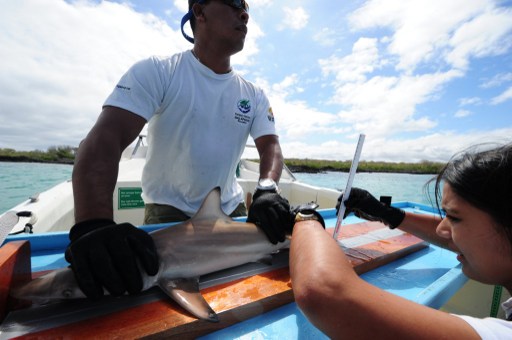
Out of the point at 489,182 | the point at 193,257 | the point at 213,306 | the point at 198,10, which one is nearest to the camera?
the point at 489,182

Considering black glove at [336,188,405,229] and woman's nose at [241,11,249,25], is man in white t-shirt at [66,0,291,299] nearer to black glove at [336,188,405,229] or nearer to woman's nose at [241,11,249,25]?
woman's nose at [241,11,249,25]

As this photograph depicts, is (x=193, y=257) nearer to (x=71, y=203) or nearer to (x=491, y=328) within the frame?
(x=491, y=328)

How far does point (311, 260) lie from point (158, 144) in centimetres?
181

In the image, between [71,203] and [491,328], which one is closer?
[491,328]

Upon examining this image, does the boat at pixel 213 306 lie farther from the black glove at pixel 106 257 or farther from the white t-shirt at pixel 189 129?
the white t-shirt at pixel 189 129

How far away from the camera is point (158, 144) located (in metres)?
2.25

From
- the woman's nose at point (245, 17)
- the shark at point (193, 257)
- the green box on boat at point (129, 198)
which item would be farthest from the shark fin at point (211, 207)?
the green box on boat at point (129, 198)

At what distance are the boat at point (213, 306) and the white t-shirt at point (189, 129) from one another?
87 cm

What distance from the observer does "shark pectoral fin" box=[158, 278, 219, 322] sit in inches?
42.7

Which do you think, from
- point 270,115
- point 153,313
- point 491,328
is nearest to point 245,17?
point 270,115

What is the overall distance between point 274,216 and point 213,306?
2.25ft

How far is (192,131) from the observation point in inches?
86.4

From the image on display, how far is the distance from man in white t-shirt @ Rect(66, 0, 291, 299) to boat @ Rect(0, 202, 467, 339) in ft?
0.77

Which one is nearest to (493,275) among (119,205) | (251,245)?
(251,245)
